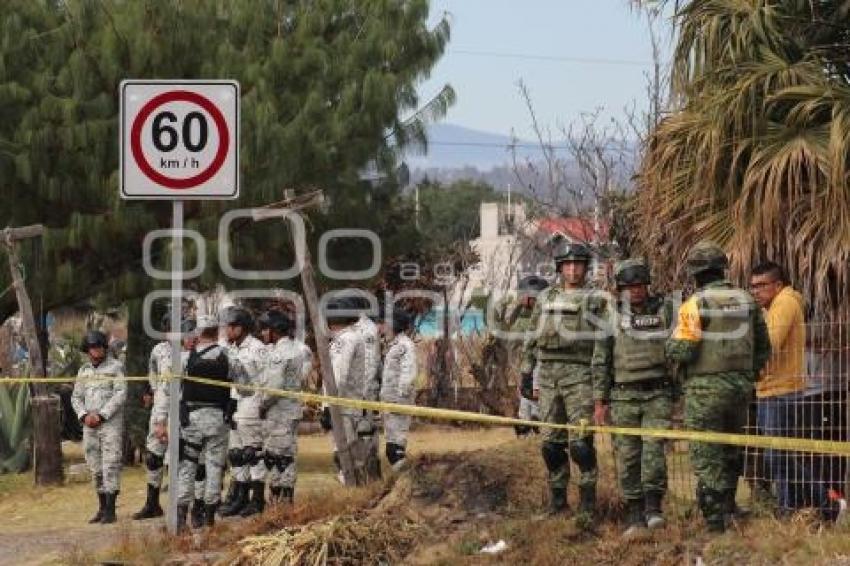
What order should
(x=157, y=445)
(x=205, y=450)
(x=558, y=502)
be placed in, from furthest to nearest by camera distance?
(x=157, y=445) → (x=205, y=450) → (x=558, y=502)

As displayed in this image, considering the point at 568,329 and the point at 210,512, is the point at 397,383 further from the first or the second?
the point at 568,329

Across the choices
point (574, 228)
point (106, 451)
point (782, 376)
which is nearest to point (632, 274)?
point (782, 376)

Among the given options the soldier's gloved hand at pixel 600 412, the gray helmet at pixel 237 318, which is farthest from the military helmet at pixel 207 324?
the soldier's gloved hand at pixel 600 412

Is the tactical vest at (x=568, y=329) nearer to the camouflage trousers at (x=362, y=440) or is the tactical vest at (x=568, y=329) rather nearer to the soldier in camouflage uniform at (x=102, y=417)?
the camouflage trousers at (x=362, y=440)

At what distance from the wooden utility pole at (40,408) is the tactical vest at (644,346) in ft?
30.8

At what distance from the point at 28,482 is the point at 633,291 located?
1103cm

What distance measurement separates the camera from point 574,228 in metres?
27.9

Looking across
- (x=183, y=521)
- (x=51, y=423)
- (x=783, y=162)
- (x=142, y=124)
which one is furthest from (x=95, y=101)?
(x=783, y=162)

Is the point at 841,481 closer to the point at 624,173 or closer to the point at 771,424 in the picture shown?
the point at 771,424

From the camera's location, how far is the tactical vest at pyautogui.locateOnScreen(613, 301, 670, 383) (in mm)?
9758

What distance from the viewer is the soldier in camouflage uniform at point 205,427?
12789 millimetres

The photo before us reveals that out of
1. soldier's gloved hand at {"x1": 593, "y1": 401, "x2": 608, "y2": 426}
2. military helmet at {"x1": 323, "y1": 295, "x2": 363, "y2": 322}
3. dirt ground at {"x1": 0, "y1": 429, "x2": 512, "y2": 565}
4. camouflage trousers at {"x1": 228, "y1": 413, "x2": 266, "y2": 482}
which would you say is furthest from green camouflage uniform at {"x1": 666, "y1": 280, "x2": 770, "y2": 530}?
military helmet at {"x1": 323, "y1": 295, "x2": 363, "y2": 322}

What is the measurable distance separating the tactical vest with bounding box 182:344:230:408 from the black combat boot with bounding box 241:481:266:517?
A: 1.26m

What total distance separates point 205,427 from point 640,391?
4295mm
